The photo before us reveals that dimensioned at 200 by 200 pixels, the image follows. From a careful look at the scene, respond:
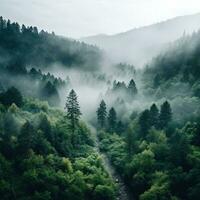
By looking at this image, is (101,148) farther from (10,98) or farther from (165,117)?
(10,98)

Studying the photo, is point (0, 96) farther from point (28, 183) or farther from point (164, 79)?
point (164, 79)

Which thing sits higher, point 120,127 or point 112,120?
point 112,120

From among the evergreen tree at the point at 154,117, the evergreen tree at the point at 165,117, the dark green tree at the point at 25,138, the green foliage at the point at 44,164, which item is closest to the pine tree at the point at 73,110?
the green foliage at the point at 44,164

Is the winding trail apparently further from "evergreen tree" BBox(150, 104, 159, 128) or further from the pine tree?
"evergreen tree" BBox(150, 104, 159, 128)

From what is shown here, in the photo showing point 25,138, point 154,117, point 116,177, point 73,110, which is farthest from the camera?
point 154,117

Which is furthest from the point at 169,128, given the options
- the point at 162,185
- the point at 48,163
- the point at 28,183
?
the point at 28,183

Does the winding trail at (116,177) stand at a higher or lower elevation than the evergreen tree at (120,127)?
lower

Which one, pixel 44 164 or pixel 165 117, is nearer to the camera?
pixel 44 164

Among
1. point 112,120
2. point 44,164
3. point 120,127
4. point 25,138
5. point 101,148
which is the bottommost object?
point 44,164

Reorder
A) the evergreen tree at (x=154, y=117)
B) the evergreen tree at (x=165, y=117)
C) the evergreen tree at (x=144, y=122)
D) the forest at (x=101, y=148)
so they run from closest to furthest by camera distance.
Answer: the forest at (x=101, y=148)
the evergreen tree at (x=144, y=122)
the evergreen tree at (x=165, y=117)
the evergreen tree at (x=154, y=117)

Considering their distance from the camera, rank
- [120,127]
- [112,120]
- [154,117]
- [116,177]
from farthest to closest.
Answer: [112,120]
[120,127]
[154,117]
[116,177]

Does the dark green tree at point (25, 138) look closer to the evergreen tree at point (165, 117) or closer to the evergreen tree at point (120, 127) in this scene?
the evergreen tree at point (120, 127)

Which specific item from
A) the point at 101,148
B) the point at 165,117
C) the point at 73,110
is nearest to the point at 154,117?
the point at 165,117
